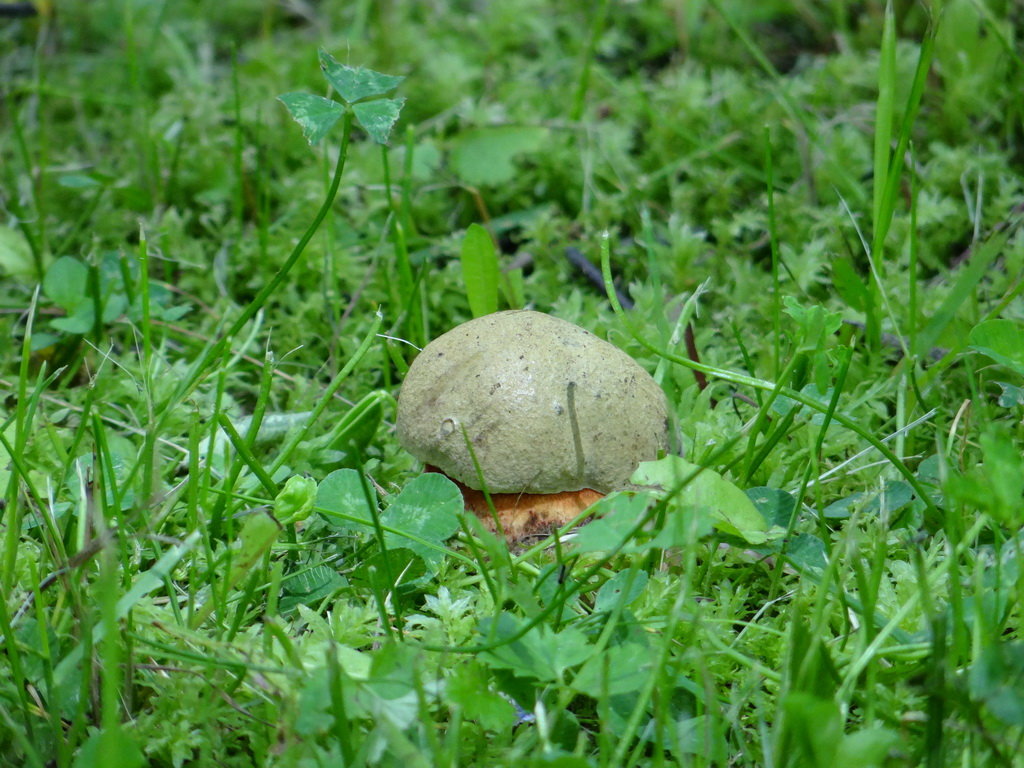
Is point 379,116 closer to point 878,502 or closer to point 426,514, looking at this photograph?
point 426,514

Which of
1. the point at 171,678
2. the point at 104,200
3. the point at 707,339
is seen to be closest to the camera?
the point at 171,678

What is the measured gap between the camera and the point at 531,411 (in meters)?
1.61

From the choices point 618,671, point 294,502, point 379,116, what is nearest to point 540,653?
point 618,671

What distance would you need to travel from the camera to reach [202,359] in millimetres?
1809

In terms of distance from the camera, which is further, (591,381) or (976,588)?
(591,381)

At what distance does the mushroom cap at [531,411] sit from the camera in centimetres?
161

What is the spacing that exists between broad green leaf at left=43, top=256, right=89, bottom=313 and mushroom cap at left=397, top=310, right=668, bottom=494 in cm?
115

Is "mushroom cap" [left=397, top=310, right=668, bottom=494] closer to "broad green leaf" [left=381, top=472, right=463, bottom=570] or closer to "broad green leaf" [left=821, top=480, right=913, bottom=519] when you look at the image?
"broad green leaf" [left=381, top=472, right=463, bottom=570]

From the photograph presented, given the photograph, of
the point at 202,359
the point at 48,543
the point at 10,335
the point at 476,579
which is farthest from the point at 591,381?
the point at 10,335

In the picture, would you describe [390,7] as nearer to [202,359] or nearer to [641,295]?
[641,295]

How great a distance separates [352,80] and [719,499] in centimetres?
101

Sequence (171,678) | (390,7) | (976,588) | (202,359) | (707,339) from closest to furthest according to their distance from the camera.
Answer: (976,588)
(171,678)
(202,359)
(707,339)
(390,7)

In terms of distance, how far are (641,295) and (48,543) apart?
1504mm

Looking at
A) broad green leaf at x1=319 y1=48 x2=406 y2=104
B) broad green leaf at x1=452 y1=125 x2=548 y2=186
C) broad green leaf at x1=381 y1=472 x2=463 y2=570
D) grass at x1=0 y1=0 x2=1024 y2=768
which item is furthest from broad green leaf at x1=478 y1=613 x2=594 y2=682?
broad green leaf at x1=452 y1=125 x2=548 y2=186
